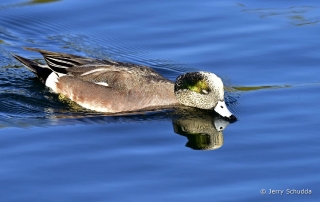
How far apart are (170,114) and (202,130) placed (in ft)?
1.75

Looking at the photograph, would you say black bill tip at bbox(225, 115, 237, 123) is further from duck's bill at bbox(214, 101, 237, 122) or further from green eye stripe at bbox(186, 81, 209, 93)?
green eye stripe at bbox(186, 81, 209, 93)

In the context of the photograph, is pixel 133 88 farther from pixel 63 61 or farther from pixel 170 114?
pixel 63 61

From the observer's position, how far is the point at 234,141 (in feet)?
26.0

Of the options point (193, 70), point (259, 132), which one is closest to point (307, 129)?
point (259, 132)

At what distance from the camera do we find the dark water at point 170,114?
689 centimetres

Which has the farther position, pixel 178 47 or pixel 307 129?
pixel 178 47

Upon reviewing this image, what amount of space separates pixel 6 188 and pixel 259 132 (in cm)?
265

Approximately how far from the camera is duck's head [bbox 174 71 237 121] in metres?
8.94

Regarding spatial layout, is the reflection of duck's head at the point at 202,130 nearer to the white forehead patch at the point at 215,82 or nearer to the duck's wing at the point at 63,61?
the white forehead patch at the point at 215,82

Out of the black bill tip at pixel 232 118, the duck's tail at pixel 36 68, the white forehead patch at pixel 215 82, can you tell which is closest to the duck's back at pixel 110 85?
the duck's tail at pixel 36 68

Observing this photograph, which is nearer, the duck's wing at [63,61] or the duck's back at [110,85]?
the duck's back at [110,85]

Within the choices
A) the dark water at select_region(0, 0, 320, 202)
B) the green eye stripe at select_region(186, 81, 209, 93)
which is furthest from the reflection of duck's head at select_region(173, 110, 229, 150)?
the green eye stripe at select_region(186, 81, 209, 93)

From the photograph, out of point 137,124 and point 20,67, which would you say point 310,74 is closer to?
point 137,124

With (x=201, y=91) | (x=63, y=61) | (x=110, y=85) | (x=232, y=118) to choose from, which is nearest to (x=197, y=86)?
(x=201, y=91)
